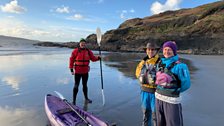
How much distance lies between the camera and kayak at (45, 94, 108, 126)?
4.45 m

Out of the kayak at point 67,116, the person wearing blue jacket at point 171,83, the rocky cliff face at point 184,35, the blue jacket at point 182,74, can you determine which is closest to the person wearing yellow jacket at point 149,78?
the person wearing blue jacket at point 171,83

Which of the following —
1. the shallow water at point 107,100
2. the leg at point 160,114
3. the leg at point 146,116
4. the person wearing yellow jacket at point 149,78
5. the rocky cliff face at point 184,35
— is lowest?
the shallow water at point 107,100

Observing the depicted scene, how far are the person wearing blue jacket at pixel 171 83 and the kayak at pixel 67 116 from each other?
1.23 m

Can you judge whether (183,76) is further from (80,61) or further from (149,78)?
(80,61)

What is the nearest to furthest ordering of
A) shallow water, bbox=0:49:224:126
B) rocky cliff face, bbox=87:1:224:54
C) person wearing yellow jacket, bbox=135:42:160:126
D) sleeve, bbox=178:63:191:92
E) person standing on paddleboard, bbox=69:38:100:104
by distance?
sleeve, bbox=178:63:191:92 < person wearing yellow jacket, bbox=135:42:160:126 < shallow water, bbox=0:49:224:126 < person standing on paddleboard, bbox=69:38:100:104 < rocky cliff face, bbox=87:1:224:54

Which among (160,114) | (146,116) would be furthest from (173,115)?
(146,116)

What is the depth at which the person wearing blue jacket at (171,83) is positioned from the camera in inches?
131

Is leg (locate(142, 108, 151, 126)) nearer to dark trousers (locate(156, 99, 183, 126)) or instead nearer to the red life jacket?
dark trousers (locate(156, 99, 183, 126))

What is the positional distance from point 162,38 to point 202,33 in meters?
6.62

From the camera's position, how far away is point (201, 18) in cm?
4578

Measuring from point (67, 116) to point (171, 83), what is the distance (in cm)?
250

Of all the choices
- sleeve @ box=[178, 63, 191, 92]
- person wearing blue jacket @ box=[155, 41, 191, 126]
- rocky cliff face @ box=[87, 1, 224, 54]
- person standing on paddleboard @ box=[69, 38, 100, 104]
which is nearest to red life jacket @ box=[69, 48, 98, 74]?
person standing on paddleboard @ box=[69, 38, 100, 104]

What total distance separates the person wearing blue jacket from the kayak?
123 cm

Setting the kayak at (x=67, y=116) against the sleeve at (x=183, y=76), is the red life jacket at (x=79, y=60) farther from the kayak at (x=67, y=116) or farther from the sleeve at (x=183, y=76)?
the sleeve at (x=183, y=76)
